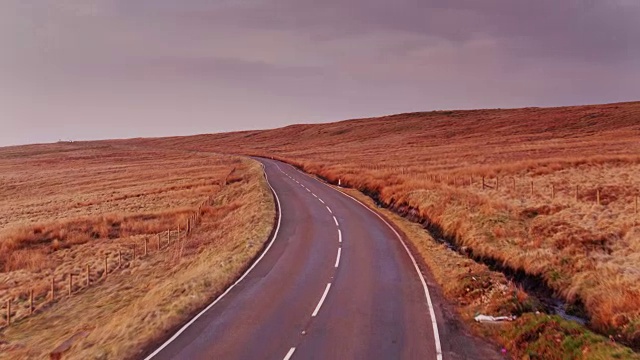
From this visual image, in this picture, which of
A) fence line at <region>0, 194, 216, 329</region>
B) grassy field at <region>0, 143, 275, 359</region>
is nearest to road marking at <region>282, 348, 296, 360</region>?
grassy field at <region>0, 143, 275, 359</region>

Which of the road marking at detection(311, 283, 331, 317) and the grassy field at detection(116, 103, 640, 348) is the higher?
the grassy field at detection(116, 103, 640, 348)

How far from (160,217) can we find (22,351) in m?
20.6

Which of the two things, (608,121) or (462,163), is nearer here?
(462,163)

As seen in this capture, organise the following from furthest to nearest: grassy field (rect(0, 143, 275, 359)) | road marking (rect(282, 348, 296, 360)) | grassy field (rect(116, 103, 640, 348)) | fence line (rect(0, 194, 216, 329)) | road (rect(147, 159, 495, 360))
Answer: fence line (rect(0, 194, 216, 329))
grassy field (rect(0, 143, 275, 359))
grassy field (rect(116, 103, 640, 348))
road (rect(147, 159, 495, 360))
road marking (rect(282, 348, 296, 360))

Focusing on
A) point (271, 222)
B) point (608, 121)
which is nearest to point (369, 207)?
point (271, 222)

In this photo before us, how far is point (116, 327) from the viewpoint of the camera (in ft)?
44.5

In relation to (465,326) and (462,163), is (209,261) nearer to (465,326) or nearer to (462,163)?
(465,326)

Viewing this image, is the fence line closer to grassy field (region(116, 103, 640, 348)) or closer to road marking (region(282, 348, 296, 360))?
road marking (region(282, 348, 296, 360))

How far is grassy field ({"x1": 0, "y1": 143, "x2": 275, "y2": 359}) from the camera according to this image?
555 inches

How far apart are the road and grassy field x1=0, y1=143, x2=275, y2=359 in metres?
1.05

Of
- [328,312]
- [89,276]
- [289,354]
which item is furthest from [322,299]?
[89,276]

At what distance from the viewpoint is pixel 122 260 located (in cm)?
2430

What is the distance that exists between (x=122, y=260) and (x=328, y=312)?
15452 millimetres

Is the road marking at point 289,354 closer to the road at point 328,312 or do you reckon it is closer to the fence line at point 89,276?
the road at point 328,312
